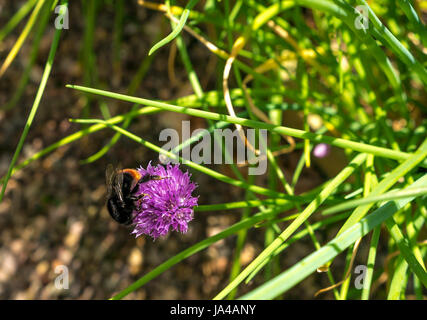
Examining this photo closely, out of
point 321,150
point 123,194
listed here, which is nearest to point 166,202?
point 123,194

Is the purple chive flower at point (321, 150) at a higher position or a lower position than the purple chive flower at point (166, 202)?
higher

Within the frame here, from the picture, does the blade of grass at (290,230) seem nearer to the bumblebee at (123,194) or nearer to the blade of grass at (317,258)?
the blade of grass at (317,258)

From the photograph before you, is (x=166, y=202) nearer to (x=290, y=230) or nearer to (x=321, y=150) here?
(x=290, y=230)

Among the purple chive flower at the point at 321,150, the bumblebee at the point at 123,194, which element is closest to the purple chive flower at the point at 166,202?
the bumblebee at the point at 123,194

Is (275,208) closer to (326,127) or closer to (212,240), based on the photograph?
(212,240)

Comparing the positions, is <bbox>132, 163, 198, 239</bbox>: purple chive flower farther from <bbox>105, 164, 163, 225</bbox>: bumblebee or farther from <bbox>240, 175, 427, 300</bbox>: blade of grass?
<bbox>240, 175, 427, 300</bbox>: blade of grass

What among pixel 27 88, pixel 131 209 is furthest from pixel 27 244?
pixel 131 209
